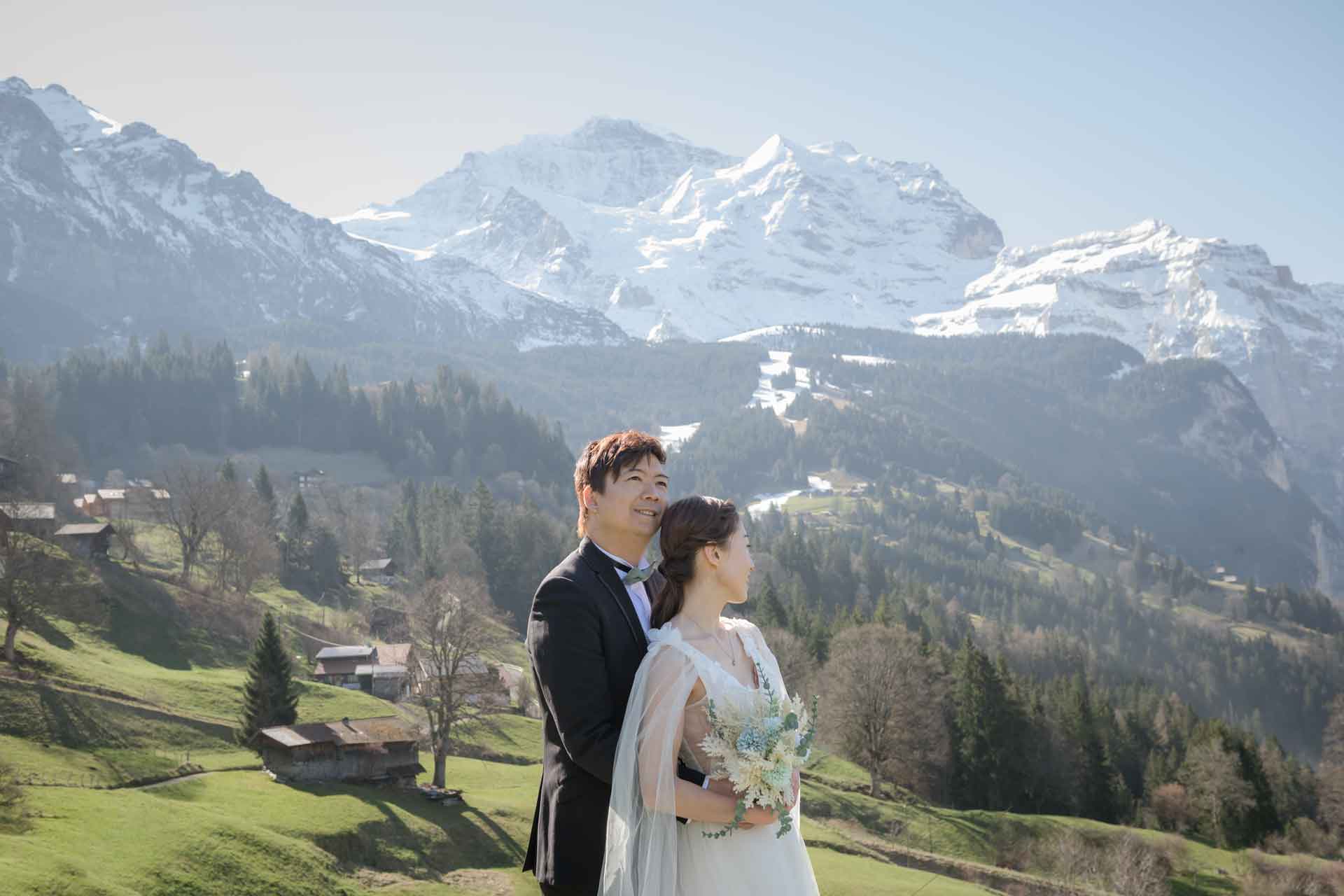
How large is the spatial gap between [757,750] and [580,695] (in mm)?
1232

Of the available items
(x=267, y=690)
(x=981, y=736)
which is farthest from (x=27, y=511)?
(x=981, y=736)

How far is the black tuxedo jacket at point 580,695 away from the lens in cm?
743

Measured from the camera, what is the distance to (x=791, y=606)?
11881 centimetres

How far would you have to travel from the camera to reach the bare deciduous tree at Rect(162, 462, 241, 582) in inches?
3716

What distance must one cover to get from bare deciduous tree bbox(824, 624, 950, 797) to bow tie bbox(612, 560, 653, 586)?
2692 inches

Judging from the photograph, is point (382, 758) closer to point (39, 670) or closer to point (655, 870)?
point (39, 670)

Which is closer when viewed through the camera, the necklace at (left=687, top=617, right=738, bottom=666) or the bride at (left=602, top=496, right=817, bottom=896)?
the bride at (left=602, top=496, right=817, bottom=896)

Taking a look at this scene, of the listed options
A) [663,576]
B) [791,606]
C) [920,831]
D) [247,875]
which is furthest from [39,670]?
[791,606]

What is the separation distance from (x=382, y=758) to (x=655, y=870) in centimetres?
5292

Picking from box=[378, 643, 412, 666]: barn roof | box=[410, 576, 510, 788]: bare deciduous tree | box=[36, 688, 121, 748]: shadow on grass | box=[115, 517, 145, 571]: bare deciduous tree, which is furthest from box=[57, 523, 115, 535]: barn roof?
box=[410, 576, 510, 788]: bare deciduous tree

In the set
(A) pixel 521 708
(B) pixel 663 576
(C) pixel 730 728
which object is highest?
(B) pixel 663 576

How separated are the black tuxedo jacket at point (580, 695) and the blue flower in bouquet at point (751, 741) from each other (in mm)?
555

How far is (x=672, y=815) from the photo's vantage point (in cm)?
764

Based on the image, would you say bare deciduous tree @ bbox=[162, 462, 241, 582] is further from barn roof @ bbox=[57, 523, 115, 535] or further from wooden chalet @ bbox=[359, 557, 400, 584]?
wooden chalet @ bbox=[359, 557, 400, 584]
